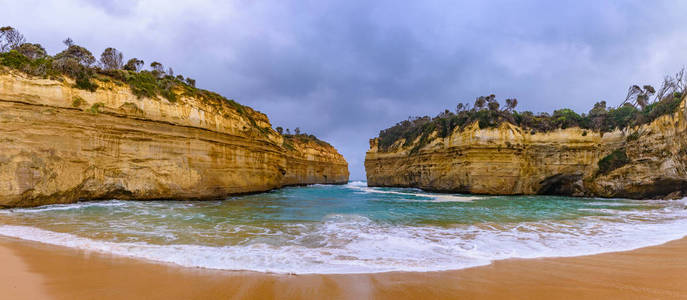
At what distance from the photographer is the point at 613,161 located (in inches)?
733

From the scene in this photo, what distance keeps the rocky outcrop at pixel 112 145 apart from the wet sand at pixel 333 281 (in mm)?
8124

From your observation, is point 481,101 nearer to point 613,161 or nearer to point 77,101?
point 613,161

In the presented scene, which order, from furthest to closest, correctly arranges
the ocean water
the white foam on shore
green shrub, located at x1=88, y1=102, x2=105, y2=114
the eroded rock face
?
the eroded rock face
green shrub, located at x1=88, y1=102, x2=105, y2=114
the ocean water
the white foam on shore

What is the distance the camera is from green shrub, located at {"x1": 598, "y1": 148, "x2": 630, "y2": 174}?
59.8ft

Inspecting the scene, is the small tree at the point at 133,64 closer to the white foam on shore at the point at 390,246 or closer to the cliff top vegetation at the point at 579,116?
the white foam on shore at the point at 390,246

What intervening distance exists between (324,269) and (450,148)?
22549 mm

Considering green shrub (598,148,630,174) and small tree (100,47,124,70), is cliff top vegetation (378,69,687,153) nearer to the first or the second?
green shrub (598,148,630,174)

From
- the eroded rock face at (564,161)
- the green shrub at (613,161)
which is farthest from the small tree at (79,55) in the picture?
the green shrub at (613,161)

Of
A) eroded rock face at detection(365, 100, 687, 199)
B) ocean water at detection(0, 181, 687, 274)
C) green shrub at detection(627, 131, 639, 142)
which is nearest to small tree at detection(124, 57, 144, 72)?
ocean water at detection(0, 181, 687, 274)

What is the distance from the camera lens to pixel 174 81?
1468 centimetres

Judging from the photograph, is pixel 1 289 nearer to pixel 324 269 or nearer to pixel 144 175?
pixel 324 269

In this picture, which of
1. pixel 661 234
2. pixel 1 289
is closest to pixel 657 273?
pixel 661 234

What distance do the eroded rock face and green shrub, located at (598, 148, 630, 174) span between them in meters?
0.21

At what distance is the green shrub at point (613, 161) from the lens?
18.2m
